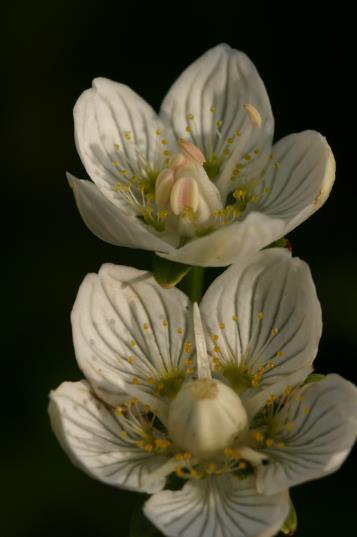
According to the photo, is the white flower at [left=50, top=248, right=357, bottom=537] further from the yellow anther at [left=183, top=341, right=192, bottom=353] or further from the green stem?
the green stem

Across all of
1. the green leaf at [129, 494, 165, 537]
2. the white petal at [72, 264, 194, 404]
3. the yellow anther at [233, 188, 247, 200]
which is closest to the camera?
the green leaf at [129, 494, 165, 537]

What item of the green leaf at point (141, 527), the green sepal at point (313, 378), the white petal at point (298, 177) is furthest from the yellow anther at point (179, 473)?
the white petal at point (298, 177)

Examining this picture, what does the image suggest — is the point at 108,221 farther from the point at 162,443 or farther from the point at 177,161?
the point at 162,443

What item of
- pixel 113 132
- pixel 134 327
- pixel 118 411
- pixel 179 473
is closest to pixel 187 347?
pixel 134 327

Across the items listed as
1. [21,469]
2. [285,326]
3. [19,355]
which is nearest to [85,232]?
[19,355]

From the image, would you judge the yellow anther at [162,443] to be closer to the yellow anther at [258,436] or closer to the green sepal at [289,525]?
the yellow anther at [258,436]

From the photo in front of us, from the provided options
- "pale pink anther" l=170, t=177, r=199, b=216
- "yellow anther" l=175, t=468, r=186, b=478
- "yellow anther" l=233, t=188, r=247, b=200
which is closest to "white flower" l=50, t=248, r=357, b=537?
"yellow anther" l=175, t=468, r=186, b=478

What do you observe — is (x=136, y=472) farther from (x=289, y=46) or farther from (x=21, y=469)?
(x=289, y=46)
